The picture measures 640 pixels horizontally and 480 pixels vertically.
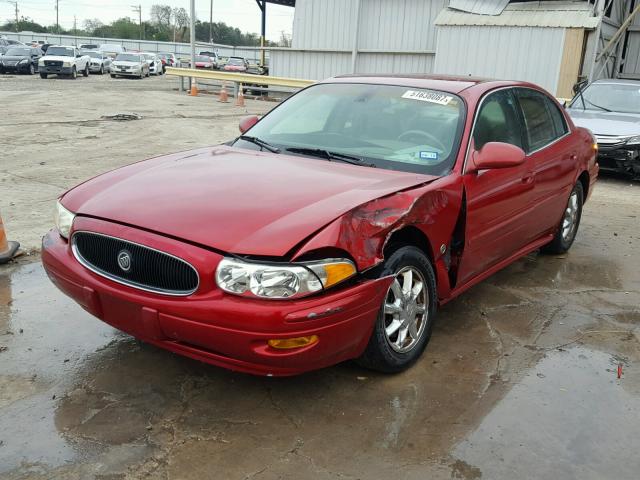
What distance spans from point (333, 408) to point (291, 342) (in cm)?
59

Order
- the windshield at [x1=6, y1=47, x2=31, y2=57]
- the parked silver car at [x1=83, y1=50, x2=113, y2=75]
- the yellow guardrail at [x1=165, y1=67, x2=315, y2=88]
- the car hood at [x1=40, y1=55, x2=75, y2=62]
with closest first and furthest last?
1. the yellow guardrail at [x1=165, y1=67, x2=315, y2=88]
2. the car hood at [x1=40, y1=55, x2=75, y2=62]
3. the windshield at [x1=6, y1=47, x2=31, y2=57]
4. the parked silver car at [x1=83, y1=50, x2=113, y2=75]

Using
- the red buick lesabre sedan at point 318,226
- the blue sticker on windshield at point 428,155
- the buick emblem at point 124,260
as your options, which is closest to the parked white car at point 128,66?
the red buick lesabre sedan at point 318,226

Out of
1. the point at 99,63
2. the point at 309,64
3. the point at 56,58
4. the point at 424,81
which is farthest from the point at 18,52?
the point at 424,81

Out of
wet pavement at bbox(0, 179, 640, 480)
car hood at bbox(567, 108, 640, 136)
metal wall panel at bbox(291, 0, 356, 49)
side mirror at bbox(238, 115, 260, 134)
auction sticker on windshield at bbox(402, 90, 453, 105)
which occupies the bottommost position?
wet pavement at bbox(0, 179, 640, 480)

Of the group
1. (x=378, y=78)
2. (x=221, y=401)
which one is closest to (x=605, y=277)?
(x=378, y=78)

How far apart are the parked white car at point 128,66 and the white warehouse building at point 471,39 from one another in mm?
14601

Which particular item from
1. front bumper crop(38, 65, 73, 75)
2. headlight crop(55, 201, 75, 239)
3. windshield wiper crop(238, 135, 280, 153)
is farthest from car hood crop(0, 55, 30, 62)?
headlight crop(55, 201, 75, 239)

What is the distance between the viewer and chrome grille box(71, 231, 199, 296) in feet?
9.16

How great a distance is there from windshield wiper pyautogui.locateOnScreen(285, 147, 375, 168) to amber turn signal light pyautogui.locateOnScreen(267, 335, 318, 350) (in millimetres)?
1357

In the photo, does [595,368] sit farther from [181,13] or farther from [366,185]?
[181,13]

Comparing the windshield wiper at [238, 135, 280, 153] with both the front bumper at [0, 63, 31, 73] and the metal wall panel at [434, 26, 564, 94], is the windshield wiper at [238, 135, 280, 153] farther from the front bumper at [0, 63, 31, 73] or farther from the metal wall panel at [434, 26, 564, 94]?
the front bumper at [0, 63, 31, 73]

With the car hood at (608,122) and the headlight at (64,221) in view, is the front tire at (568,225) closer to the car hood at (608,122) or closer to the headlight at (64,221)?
the car hood at (608,122)

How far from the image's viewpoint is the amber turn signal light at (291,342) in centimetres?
269

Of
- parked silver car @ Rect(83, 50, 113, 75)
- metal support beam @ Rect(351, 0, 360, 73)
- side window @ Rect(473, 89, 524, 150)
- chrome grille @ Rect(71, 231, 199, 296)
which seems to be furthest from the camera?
parked silver car @ Rect(83, 50, 113, 75)
